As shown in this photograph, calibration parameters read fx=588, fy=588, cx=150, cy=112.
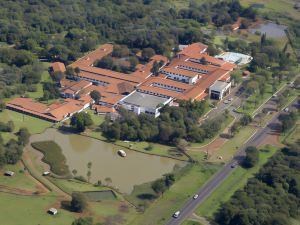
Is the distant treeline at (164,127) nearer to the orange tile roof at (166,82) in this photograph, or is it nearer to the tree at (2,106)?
the orange tile roof at (166,82)

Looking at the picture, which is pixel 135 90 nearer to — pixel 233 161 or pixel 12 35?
pixel 233 161

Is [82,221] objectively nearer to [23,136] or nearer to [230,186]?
[230,186]

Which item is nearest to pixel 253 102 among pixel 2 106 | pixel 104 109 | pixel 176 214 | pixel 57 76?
pixel 104 109

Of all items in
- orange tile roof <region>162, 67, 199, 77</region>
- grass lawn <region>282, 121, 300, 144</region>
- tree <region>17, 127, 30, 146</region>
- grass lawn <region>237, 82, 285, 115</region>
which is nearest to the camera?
tree <region>17, 127, 30, 146</region>

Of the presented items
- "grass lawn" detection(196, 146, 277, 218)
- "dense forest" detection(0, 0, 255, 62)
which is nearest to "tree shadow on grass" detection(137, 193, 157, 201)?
"grass lawn" detection(196, 146, 277, 218)

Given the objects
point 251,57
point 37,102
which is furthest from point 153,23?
point 37,102

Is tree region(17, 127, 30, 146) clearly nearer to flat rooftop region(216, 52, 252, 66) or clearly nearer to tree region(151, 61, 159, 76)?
tree region(151, 61, 159, 76)

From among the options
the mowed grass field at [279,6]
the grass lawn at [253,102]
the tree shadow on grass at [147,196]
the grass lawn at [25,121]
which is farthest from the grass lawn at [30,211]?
the mowed grass field at [279,6]
